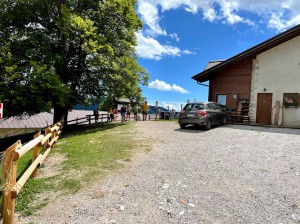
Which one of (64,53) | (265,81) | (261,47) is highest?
(261,47)

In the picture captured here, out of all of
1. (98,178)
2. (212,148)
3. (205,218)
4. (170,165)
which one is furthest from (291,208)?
(212,148)

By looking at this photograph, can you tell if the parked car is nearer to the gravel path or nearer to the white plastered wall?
the white plastered wall

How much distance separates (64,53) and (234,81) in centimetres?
1287

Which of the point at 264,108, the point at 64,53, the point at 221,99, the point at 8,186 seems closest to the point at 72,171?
the point at 8,186

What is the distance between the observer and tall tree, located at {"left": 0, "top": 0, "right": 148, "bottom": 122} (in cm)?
1284

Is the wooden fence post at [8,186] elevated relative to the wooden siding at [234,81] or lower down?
lower down

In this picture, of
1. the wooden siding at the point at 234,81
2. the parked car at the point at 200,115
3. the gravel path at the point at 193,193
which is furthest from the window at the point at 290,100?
the gravel path at the point at 193,193

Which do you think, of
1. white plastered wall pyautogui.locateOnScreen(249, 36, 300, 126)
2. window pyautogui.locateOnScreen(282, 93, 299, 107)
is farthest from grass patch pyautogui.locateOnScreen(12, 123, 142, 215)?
window pyautogui.locateOnScreen(282, 93, 299, 107)

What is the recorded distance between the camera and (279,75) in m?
15.9

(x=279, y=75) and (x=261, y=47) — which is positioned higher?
(x=261, y=47)

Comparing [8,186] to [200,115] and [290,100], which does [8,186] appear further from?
[290,100]

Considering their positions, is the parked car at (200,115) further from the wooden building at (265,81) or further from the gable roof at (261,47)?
the gable roof at (261,47)

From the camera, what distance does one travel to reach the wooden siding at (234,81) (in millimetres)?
17344

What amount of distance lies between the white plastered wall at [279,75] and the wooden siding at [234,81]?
0.47m
